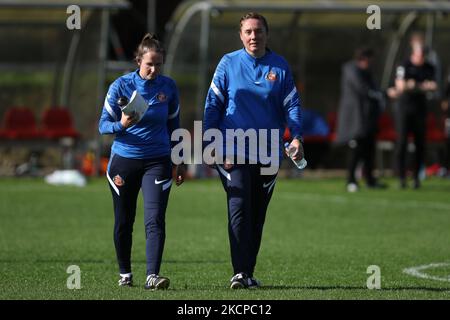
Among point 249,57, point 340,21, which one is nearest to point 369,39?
point 340,21

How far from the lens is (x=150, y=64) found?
9516mm

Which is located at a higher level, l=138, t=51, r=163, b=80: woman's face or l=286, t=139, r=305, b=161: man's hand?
l=138, t=51, r=163, b=80: woman's face

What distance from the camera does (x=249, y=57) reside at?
9.66m

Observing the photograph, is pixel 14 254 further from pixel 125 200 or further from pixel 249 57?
pixel 249 57

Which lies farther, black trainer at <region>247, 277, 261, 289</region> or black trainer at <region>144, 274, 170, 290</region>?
black trainer at <region>247, 277, 261, 289</region>

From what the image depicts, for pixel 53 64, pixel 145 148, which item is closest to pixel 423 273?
pixel 145 148

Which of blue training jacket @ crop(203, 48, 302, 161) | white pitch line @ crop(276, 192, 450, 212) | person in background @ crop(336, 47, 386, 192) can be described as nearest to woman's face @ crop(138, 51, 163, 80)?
blue training jacket @ crop(203, 48, 302, 161)

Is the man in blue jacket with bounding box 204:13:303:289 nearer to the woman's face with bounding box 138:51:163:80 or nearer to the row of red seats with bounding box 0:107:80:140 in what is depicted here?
the woman's face with bounding box 138:51:163:80

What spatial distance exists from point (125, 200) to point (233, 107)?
3.76 feet

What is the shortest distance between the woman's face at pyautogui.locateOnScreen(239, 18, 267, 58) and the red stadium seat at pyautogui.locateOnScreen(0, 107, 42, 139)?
629 inches

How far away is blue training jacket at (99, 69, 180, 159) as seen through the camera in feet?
31.4

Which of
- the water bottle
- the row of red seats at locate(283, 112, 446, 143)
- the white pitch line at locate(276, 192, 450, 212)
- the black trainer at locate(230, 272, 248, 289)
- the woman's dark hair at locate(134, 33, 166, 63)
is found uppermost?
the woman's dark hair at locate(134, 33, 166, 63)

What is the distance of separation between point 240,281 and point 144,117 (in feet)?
4.93

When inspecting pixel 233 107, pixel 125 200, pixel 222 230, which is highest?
pixel 233 107
